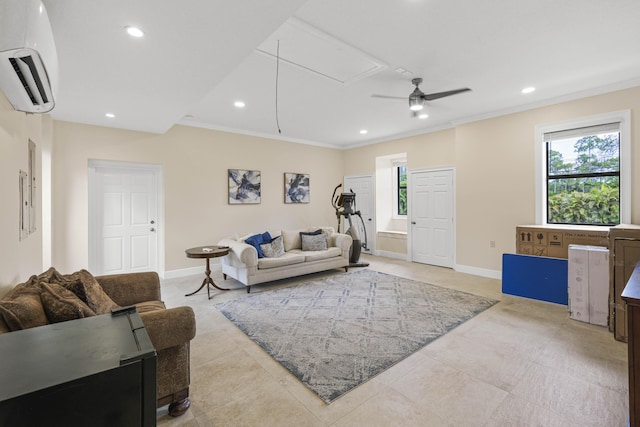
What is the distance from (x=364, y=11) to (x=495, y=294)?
3.81 meters

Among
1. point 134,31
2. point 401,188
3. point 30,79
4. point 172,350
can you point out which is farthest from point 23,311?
point 401,188

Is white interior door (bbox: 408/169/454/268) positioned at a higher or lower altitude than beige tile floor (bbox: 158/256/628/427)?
higher

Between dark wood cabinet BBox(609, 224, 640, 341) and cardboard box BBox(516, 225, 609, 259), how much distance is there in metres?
0.65

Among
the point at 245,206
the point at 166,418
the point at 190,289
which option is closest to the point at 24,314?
the point at 166,418

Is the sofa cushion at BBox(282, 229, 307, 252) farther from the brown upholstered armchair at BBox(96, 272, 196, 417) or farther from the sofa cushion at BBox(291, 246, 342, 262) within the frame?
the brown upholstered armchair at BBox(96, 272, 196, 417)

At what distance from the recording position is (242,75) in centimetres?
328

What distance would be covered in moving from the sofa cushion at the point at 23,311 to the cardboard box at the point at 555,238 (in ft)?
16.1

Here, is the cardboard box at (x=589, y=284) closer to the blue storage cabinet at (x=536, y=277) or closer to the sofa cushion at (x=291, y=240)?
the blue storage cabinet at (x=536, y=277)

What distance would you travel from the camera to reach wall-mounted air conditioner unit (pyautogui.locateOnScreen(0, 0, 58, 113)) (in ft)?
4.12

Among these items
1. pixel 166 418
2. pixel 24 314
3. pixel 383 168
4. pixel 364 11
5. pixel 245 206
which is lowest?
pixel 166 418

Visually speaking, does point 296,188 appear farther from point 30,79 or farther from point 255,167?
point 30,79

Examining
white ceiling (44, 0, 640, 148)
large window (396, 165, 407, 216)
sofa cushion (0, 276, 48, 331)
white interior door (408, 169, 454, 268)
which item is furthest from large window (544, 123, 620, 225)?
sofa cushion (0, 276, 48, 331)

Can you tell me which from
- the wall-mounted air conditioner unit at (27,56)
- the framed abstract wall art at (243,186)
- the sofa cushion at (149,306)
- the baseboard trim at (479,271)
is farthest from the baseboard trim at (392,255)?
the wall-mounted air conditioner unit at (27,56)

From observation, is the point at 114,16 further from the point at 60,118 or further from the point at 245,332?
the point at 60,118
